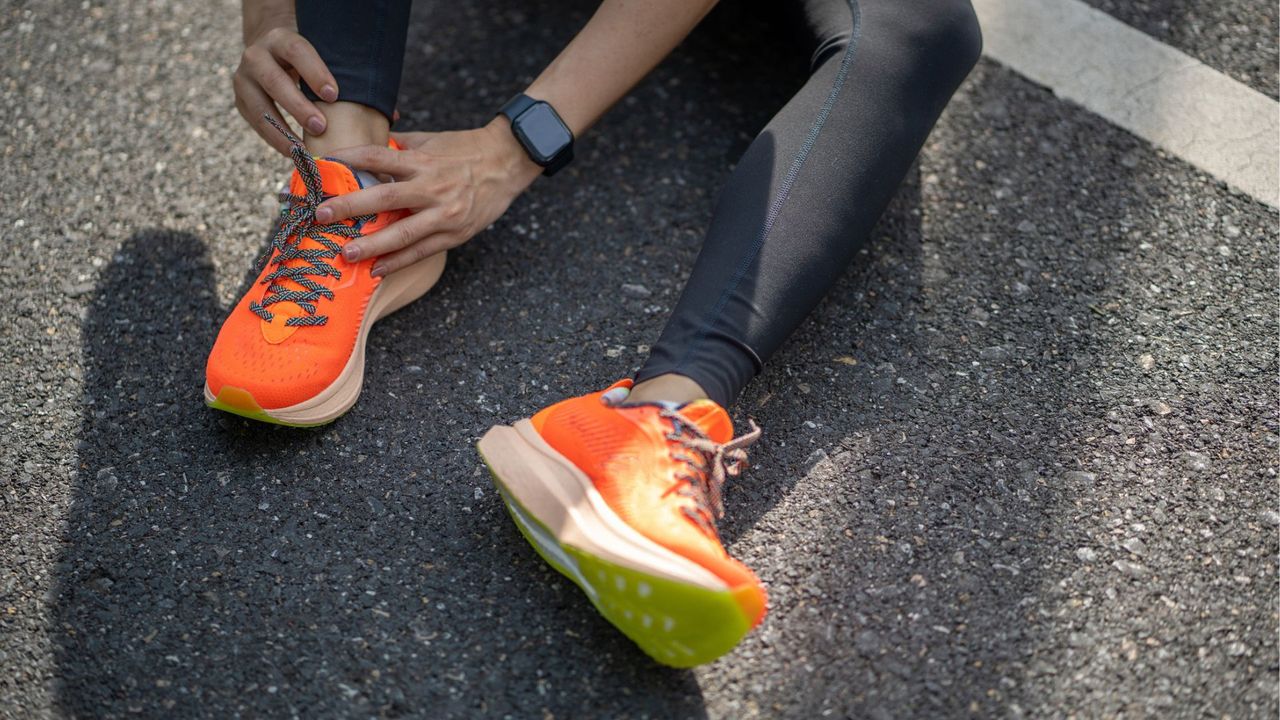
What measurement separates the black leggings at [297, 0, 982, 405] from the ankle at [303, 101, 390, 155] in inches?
0.9

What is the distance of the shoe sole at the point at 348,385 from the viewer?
1485mm

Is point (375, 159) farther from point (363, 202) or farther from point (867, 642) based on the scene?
point (867, 642)

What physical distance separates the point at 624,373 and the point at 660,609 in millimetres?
560

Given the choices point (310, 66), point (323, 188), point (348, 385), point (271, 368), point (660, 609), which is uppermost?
point (310, 66)

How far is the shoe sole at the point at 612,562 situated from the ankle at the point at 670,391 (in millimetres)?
151

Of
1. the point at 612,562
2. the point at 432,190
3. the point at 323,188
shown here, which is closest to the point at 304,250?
the point at 323,188

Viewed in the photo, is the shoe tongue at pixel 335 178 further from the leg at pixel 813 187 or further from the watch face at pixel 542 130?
the leg at pixel 813 187

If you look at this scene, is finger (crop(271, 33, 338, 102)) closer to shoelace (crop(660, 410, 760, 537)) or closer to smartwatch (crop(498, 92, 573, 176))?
smartwatch (crop(498, 92, 573, 176))

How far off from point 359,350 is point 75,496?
0.49 m

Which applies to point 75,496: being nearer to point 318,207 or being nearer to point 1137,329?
point 318,207

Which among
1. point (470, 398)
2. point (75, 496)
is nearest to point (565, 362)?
point (470, 398)

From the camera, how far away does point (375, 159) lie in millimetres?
1556

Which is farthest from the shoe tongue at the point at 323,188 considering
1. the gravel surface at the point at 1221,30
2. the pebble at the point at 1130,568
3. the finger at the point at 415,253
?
the gravel surface at the point at 1221,30

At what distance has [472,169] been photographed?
5.38ft
